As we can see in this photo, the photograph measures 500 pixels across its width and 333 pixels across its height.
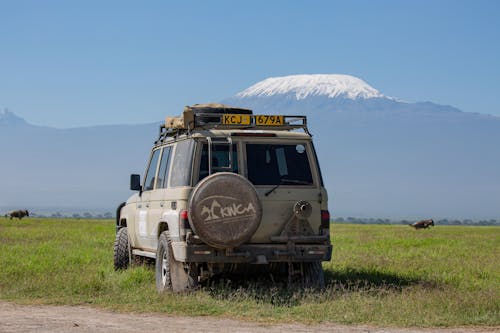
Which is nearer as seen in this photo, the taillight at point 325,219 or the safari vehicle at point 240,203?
the safari vehicle at point 240,203

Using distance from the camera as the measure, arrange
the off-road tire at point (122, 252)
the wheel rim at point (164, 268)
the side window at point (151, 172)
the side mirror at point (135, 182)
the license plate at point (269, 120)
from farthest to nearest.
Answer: the off-road tire at point (122, 252) → the side mirror at point (135, 182) → the side window at point (151, 172) → the license plate at point (269, 120) → the wheel rim at point (164, 268)

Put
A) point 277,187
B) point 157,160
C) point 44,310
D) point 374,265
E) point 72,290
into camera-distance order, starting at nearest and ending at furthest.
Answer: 1. point 44,310
2. point 277,187
3. point 72,290
4. point 157,160
5. point 374,265

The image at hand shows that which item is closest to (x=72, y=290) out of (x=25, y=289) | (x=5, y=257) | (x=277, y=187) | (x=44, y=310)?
(x=25, y=289)

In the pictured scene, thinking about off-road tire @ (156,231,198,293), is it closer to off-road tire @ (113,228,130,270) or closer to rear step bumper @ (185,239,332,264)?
rear step bumper @ (185,239,332,264)

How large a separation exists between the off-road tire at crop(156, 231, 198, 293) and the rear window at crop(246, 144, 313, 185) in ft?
5.54

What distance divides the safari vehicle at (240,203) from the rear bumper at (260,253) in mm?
14

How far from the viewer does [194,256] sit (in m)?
12.4

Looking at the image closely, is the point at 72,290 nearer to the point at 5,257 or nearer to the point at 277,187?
the point at 277,187

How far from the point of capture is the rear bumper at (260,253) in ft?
40.7

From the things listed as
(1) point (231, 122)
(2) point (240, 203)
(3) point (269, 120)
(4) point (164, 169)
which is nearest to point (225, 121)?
(1) point (231, 122)

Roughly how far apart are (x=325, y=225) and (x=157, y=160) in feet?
11.3

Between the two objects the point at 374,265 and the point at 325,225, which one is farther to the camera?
the point at 374,265

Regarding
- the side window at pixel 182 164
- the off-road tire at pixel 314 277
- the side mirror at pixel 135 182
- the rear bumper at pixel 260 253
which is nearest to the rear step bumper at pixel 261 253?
the rear bumper at pixel 260 253

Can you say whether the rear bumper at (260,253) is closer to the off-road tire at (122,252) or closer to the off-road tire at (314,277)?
the off-road tire at (314,277)
